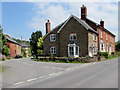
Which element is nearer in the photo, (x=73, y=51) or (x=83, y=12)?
(x=73, y=51)

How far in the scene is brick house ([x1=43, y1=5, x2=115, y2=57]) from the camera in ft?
113

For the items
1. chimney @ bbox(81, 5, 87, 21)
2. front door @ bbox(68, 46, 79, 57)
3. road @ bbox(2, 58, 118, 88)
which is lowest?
road @ bbox(2, 58, 118, 88)

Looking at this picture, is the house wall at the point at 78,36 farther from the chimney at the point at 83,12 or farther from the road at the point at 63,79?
the road at the point at 63,79

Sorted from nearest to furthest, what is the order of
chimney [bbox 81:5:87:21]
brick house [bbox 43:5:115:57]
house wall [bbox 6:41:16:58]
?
brick house [bbox 43:5:115:57], chimney [bbox 81:5:87:21], house wall [bbox 6:41:16:58]

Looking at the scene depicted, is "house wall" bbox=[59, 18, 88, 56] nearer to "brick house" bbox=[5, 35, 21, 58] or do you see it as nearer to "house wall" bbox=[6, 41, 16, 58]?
"brick house" bbox=[5, 35, 21, 58]

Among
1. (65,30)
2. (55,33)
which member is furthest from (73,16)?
(55,33)

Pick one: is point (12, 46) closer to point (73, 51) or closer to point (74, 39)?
point (74, 39)

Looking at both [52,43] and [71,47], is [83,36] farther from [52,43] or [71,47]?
[52,43]

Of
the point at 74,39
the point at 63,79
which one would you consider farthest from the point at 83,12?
the point at 63,79

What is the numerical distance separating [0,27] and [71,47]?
15509 millimetres

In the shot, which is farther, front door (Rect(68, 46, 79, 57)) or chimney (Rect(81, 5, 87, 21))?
chimney (Rect(81, 5, 87, 21))

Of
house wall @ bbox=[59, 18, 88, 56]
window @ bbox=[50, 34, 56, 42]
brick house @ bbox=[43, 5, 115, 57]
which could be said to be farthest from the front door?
window @ bbox=[50, 34, 56, 42]

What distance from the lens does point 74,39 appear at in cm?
3572

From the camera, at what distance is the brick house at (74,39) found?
3441 centimetres
